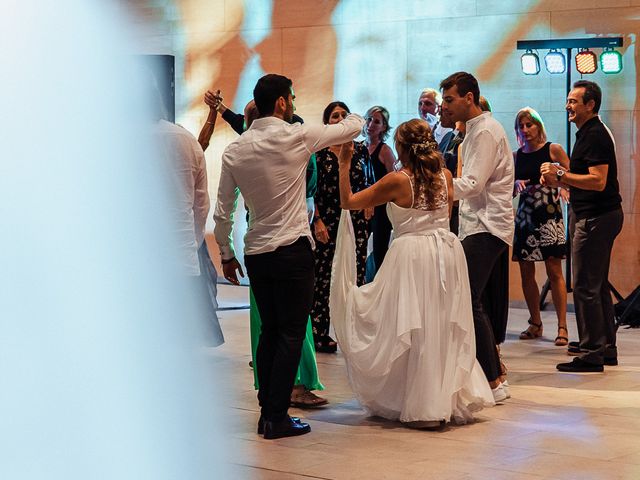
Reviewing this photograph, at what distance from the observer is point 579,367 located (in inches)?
299

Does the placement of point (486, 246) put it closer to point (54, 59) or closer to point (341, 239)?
Result: point (341, 239)

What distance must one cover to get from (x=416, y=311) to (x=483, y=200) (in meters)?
0.96

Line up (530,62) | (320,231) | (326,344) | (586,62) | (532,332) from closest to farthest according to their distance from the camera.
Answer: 1. (320,231)
2. (326,344)
3. (532,332)
4. (586,62)
5. (530,62)

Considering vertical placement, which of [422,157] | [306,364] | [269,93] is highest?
[269,93]

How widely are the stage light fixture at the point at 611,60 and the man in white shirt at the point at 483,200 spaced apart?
377 centimetres

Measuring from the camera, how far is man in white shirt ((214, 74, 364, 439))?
566cm

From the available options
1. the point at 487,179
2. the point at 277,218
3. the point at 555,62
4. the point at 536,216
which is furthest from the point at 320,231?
the point at 555,62

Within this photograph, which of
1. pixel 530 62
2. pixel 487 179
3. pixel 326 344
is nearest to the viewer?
pixel 487 179

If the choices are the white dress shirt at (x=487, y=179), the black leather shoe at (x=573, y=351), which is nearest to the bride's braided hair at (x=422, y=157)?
the white dress shirt at (x=487, y=179)

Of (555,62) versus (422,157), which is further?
(555,62)

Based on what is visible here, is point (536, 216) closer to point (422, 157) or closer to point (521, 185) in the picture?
point (521, 185)

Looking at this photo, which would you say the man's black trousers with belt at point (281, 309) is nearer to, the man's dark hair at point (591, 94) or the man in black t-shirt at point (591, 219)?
the man in black t-shirt at point (591, 219)

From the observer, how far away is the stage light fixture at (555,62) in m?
10.2

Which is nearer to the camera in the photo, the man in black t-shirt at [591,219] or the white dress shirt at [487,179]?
the white dress shirt at [487,179]
